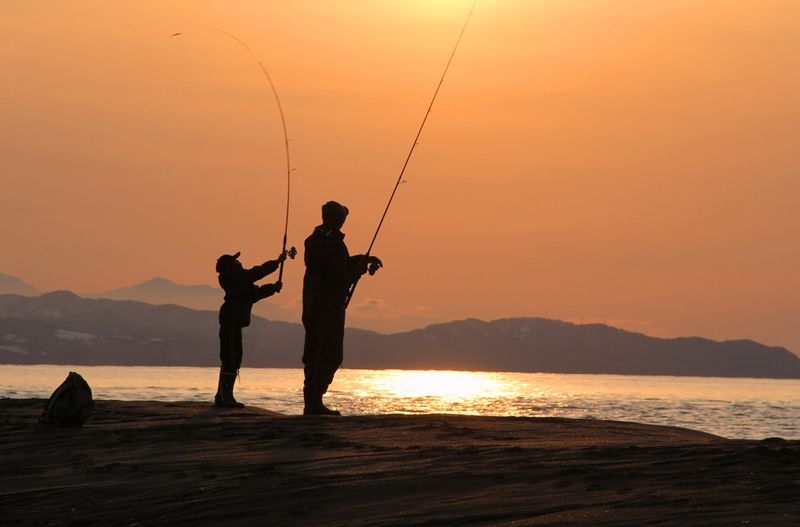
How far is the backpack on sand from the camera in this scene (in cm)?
1218

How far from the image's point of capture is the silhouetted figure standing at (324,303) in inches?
550

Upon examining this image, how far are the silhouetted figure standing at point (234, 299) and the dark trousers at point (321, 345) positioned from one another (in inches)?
59.5

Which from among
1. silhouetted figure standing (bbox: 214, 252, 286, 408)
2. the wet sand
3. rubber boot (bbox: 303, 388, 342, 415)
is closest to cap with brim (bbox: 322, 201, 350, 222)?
silhouetted figure standing (bbox: 214, 252, 286, 408)

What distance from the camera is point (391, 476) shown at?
27.2 feet

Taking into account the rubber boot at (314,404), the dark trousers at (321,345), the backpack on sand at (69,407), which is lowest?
the backpack on sand at (69,407)

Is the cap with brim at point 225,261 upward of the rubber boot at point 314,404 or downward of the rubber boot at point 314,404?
upward

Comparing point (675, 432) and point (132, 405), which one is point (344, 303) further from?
point (675, 432)

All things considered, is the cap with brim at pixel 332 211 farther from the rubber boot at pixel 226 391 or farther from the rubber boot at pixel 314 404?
the rubber boot at pixel 226 391

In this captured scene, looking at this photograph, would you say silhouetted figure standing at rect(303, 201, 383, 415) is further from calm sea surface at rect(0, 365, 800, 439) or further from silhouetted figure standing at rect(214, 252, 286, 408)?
calm sea surface at rect(0, 365, 800, 439)

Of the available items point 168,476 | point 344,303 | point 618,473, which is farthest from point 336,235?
point 618,473

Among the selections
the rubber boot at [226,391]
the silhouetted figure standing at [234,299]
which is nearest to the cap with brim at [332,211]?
the silhouetted figure standing at [234,299]

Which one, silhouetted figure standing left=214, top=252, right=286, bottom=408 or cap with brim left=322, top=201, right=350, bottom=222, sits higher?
cap with brim left=322, top=201, right=350, bottom=222

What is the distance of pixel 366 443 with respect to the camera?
10211 mm

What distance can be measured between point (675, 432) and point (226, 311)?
5810 mm
